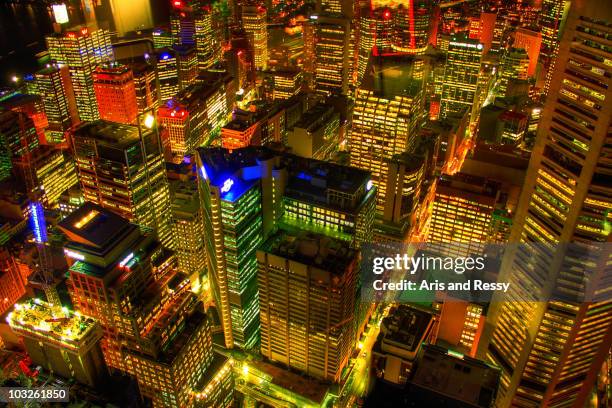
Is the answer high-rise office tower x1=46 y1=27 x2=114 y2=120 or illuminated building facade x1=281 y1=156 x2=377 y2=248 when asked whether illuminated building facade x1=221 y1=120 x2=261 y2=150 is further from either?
high-rise office tower x1=46 y1=27 x2=114 y2=120

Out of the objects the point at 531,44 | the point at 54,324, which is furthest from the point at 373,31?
the point at 54,324

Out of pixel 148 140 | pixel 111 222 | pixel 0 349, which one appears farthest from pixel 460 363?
pixel 0 349

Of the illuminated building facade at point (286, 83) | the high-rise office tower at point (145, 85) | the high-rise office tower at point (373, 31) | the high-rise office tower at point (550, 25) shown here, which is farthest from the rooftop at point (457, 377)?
the high-rise office tower at point (550, 25)

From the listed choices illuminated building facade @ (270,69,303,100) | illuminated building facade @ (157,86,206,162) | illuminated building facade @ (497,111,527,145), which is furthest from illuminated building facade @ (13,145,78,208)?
illuminated building facade @ (497,111,527,145)

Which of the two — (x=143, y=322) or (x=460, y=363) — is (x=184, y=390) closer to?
(x=143, y=322)

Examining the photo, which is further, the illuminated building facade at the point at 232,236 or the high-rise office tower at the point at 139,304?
the illuminated building facade at the point at 232,236

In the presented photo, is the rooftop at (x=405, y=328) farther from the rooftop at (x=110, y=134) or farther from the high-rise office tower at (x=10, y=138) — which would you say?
the high-rise office tower at (x=10, y=138)
